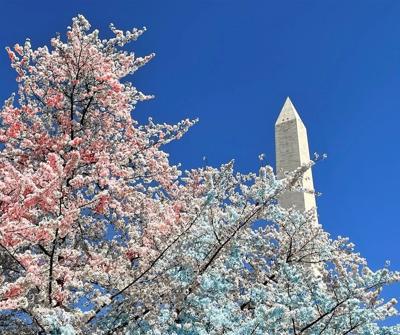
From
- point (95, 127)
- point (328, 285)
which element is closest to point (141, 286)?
point (328, 285)

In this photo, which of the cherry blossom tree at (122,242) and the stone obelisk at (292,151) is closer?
the cherry blossom tree at (122,242)

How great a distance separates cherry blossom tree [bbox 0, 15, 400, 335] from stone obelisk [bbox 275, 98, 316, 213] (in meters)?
4.58

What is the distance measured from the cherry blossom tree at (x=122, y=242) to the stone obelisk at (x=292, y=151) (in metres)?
4.58

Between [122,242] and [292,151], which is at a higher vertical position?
[292,151]

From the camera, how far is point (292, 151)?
13844 mm

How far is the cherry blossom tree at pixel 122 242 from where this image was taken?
16.3 feet

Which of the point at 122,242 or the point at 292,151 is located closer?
the point at 122,242

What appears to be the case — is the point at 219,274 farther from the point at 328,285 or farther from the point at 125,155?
the point at 125,155

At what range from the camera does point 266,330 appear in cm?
464

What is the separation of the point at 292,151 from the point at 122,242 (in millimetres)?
7324

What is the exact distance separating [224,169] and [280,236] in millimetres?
3678

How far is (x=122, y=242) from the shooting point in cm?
761

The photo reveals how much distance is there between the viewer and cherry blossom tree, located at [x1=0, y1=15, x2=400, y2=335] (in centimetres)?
497

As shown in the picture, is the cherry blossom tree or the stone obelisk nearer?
the cherry blossom tree
